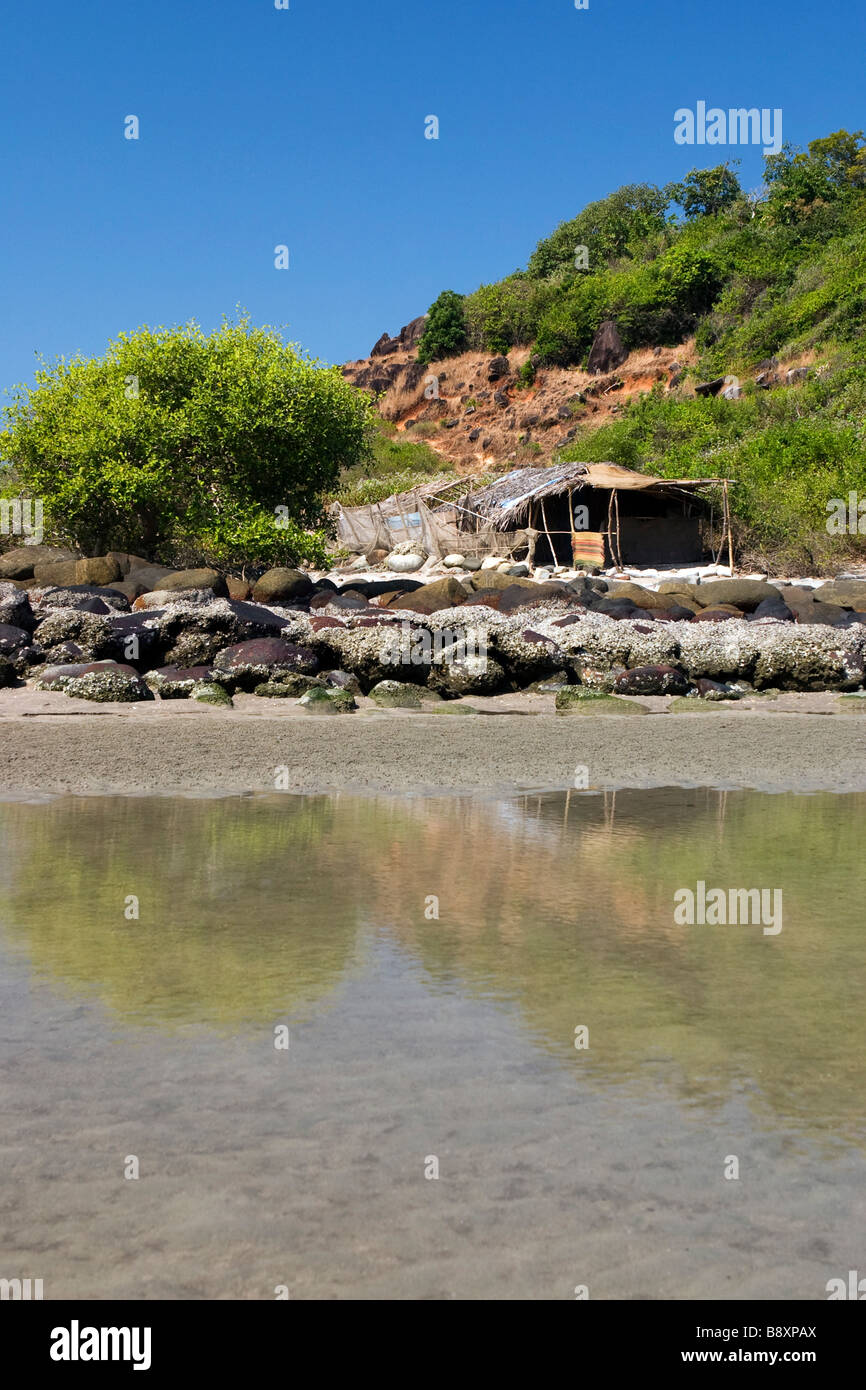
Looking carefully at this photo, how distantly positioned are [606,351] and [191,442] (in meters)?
46.7

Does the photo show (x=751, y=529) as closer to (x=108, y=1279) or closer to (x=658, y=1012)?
(x=658, y=1012)

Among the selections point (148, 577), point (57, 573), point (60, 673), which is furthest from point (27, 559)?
point (60, 673)

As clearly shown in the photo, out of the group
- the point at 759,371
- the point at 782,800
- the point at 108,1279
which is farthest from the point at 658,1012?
the point at 759,371

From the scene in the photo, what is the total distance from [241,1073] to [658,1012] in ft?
4.40

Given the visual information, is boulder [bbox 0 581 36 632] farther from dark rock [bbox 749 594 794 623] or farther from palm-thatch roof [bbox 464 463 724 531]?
palm-thatch roof [bbox 464 463 724 531]

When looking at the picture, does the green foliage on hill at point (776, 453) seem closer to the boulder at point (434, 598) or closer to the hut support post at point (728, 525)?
the hut support post at point (728, 525)

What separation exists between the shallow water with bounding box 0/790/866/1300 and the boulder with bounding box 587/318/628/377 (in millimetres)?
61419

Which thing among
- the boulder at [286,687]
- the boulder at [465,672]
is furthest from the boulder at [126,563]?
the boulder at [465,672]

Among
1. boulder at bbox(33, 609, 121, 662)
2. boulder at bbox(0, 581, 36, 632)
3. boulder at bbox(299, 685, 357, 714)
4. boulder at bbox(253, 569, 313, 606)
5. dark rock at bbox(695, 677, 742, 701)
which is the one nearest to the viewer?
boulder at bbox(299, 685, 357, 714)

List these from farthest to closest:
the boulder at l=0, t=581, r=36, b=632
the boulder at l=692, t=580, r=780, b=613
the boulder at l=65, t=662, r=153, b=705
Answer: the boulder at l=692, t=580, r=780, b=613 < the boulder at l=0, t=581, r=36, b=632 < the boulder at l=65, t=662, r=153, b=705

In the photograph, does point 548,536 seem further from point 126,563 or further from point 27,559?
point 27,559

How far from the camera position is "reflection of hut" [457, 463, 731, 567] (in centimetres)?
2978

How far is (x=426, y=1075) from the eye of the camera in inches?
132

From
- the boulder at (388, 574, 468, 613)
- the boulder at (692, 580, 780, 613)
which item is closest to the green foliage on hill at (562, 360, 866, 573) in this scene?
the boulder at (692, 580, 780, 613)
